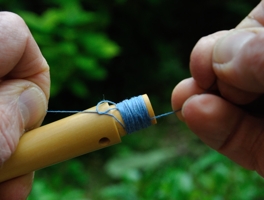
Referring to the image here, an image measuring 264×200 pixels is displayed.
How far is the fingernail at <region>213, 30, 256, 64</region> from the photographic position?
64cm

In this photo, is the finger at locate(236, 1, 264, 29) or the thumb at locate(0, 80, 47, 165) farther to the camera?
the finger at locate(236, 1, 264, 29)

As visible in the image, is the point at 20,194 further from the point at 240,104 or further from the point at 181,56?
the point at 181,56

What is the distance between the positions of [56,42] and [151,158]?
71 centimetres

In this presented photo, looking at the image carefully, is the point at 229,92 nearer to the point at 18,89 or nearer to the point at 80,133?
the point at 80,133

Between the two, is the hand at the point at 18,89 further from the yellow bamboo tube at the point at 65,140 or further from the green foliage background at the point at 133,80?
the green foliage background at the point at 133,80

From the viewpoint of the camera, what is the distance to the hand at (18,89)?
0.70 meters

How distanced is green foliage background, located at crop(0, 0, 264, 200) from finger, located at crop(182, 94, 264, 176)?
505mm

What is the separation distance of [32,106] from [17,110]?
0.15 ft

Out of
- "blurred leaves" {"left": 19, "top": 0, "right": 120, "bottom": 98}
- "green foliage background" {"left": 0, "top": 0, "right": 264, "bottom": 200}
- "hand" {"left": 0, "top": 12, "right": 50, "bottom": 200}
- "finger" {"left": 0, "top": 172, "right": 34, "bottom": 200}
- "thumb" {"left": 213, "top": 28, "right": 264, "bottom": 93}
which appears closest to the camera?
"thumb" {"left": 213, "top": 28, "right": 264, "bottom": 93}

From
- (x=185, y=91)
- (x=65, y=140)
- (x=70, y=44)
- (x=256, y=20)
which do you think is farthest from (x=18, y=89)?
(x=70, y=44)

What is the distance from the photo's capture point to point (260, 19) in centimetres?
83

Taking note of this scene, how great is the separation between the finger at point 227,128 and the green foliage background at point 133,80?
505mm

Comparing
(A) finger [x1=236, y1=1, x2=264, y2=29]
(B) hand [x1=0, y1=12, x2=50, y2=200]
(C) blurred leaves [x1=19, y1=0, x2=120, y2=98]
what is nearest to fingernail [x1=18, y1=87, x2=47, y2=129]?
(B) hand [x1=0, y1=12, x2=50, y2=200]

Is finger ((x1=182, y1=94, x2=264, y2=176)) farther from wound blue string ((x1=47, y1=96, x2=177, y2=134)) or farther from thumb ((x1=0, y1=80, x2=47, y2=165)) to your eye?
thumb ((x1=0, y1=80, x2=47, y2=165))
